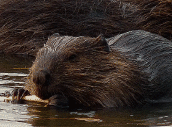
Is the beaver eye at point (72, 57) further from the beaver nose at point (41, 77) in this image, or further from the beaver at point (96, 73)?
the beaver nose at point (41, 77)

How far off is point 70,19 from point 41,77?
22.3 feet

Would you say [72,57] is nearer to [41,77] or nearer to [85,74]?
[85,74]

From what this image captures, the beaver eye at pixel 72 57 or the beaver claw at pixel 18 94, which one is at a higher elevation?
the beaver eye at pixel 72 57

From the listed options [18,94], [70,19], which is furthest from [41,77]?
[70,19]

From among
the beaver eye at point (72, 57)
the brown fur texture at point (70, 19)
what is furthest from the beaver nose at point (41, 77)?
the brown fur texture at point (70, 19)

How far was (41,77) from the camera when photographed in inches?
189

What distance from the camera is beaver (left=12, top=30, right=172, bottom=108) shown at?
197 inches

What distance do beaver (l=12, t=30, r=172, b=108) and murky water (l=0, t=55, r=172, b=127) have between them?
0.78 ft

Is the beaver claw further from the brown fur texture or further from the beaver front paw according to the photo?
the brown fur texture

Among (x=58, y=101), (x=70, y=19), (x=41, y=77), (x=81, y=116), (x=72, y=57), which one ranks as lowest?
(x=81, y=116)

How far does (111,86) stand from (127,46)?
1.06m

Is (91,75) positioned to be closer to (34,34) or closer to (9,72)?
(9,72)

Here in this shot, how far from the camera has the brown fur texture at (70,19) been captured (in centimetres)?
1112

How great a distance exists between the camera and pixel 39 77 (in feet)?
15.7
